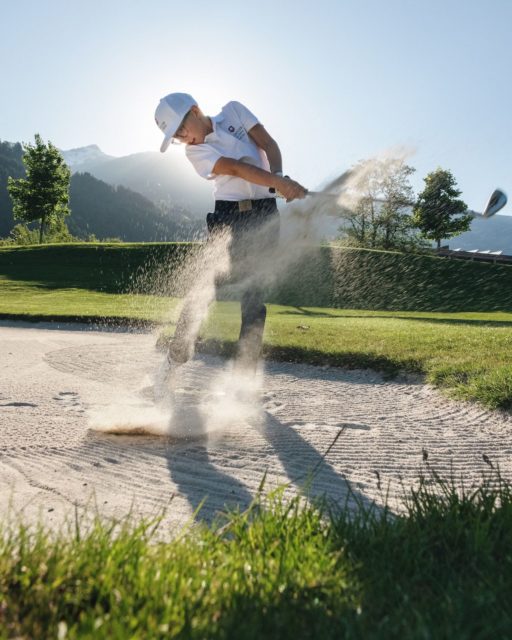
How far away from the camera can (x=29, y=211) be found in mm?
43406

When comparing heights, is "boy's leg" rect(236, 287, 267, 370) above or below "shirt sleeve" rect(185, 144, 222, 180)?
below

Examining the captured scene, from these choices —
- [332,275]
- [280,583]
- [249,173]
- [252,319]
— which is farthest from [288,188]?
[332,275]

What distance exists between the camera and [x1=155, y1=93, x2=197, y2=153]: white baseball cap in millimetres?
4340

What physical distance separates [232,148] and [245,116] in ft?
1.11

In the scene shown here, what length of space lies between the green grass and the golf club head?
4.81 feet

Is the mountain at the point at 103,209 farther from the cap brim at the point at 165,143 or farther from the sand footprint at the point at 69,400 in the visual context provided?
the cap brim at the point at 165,143

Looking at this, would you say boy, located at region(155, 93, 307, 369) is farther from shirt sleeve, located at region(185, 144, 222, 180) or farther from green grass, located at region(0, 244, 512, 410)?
green grass, located at region(0, 244, 512, 410)

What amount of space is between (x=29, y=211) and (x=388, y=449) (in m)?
44.3

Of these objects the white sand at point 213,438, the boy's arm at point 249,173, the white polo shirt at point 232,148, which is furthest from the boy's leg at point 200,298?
the boy's arm at point 249,173

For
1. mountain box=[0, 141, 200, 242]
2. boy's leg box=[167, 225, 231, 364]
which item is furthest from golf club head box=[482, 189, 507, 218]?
mountain box=[0, 141, 200, 242]

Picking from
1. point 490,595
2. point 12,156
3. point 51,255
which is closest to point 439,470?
point 490,595

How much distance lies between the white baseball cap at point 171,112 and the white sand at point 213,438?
86.0 inches

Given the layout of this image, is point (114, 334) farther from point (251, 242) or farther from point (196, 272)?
point (251, 242)

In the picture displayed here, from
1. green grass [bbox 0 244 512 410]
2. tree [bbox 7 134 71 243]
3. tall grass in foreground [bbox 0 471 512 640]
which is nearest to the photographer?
tall grass in foreground [bbox 0 471 512 640]
